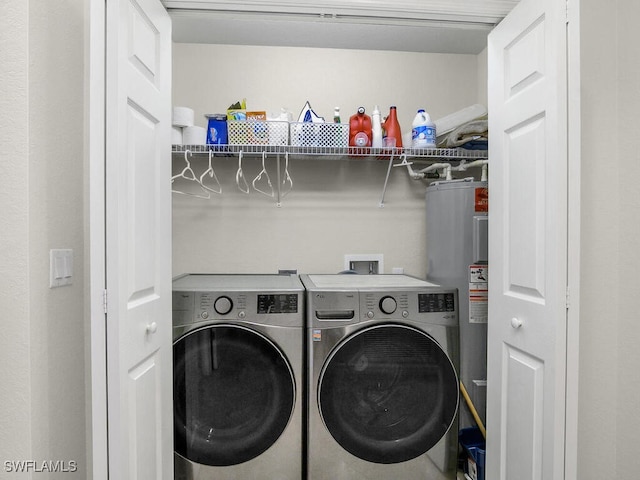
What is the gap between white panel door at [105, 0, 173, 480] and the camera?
3.61 ft

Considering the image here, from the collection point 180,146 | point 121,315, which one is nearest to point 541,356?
point 121,315

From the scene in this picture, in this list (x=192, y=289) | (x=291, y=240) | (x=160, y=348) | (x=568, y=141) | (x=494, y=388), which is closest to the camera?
(x=568, y=141)

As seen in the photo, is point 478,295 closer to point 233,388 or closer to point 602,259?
point 602,259

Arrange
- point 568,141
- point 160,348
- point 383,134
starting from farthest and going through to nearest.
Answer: point 383,134, point 160,348, point 568,141

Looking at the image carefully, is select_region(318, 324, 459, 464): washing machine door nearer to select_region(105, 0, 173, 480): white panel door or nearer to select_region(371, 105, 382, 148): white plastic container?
select_region(105, 0, 173, 480): white panel door

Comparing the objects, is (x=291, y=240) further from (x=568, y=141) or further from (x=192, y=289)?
(x=568, y=141)

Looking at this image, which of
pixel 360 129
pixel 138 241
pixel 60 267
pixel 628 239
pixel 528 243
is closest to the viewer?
pixel 60 267

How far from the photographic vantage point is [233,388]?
1.68 meters

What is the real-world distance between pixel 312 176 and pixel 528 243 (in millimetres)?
1341

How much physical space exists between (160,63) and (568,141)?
1388 mm

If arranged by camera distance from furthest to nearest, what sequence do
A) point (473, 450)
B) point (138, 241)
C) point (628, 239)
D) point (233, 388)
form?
point (473, 450) < point (233, 388) < point (628, 239) < point (138, 241)

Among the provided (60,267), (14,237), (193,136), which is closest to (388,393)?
(60,267)

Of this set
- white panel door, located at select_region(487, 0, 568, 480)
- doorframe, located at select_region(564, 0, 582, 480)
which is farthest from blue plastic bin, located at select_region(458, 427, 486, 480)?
doorframe, located at select_region(564, 0, 582, 480)

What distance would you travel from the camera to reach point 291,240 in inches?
95.0
